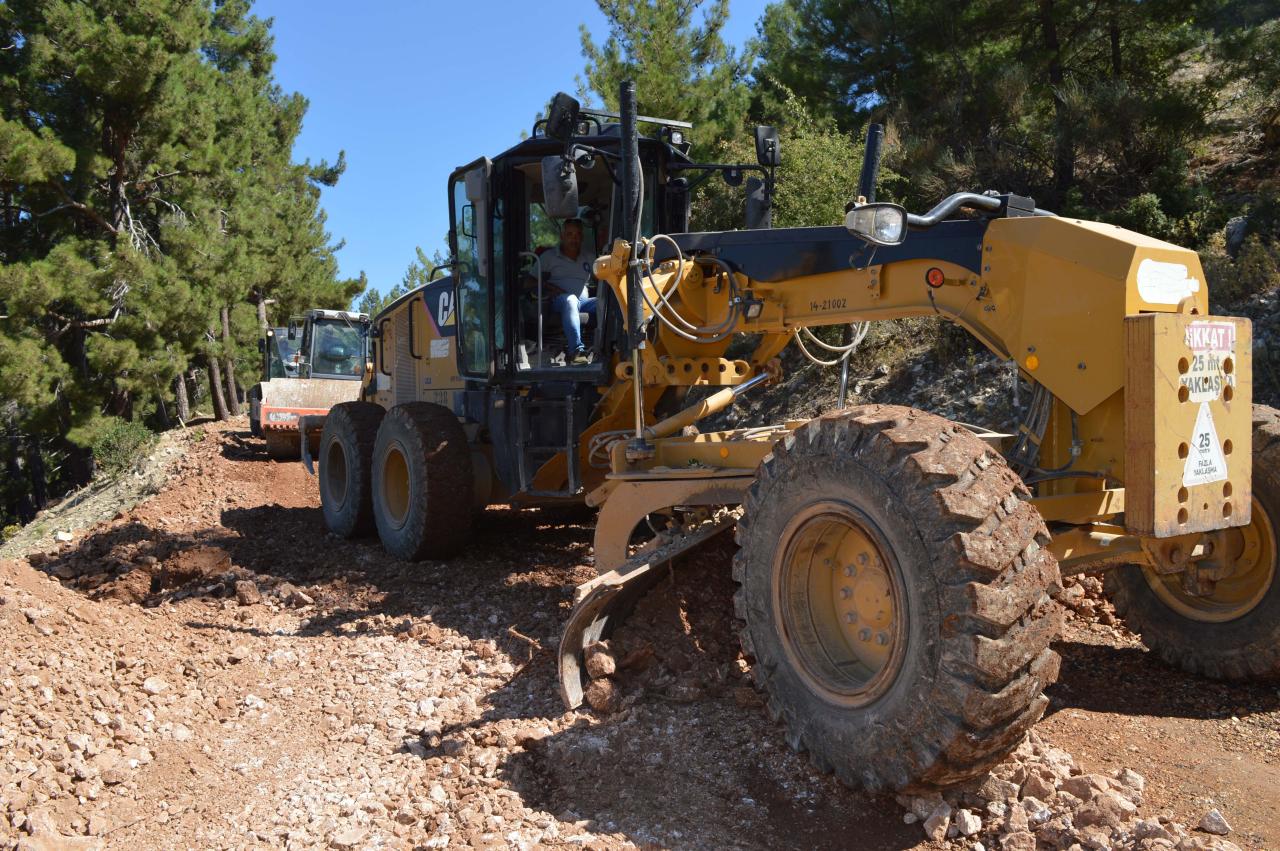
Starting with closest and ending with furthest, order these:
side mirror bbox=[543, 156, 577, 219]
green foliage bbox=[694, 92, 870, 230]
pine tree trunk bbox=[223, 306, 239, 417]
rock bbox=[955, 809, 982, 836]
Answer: rock bbox=[955, 809, 982, 836]
side mirror bbox=[543, 156, 577, 219]
green foliage bbox=[694, 92, 870, 230]
pine tree trunk bbox=[223, 306, 239, 417]

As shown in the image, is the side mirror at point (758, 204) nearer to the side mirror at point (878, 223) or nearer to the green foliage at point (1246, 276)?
the side mirror at point (878, 223)

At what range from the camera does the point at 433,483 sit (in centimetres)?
742

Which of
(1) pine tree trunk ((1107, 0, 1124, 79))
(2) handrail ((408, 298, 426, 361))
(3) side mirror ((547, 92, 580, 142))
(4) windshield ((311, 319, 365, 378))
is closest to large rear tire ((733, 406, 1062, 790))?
(3) side mirror ((547, 92, 580, 142))

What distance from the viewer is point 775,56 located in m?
18.4

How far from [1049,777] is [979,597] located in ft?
2.67

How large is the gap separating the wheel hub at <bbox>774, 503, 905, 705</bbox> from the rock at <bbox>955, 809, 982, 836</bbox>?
55 centimetres

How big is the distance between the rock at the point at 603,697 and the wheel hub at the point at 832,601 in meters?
0.90

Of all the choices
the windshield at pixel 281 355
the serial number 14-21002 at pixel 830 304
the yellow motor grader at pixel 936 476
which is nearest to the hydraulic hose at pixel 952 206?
the yellow motor grader at pixel 936 476

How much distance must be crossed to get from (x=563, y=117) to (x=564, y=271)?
5.89ft

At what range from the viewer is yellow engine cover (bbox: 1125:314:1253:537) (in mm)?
3432

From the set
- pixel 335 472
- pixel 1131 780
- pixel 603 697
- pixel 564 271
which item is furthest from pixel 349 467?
pixel 1131 780

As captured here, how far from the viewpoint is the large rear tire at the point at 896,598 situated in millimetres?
3076

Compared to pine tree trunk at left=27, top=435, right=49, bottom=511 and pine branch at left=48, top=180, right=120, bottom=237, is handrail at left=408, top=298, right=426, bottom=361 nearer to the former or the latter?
pine branch at left=48, top=180, right=120, bottom=237

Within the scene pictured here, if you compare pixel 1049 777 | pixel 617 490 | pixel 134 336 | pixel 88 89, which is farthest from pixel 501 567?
pixel 88 89
